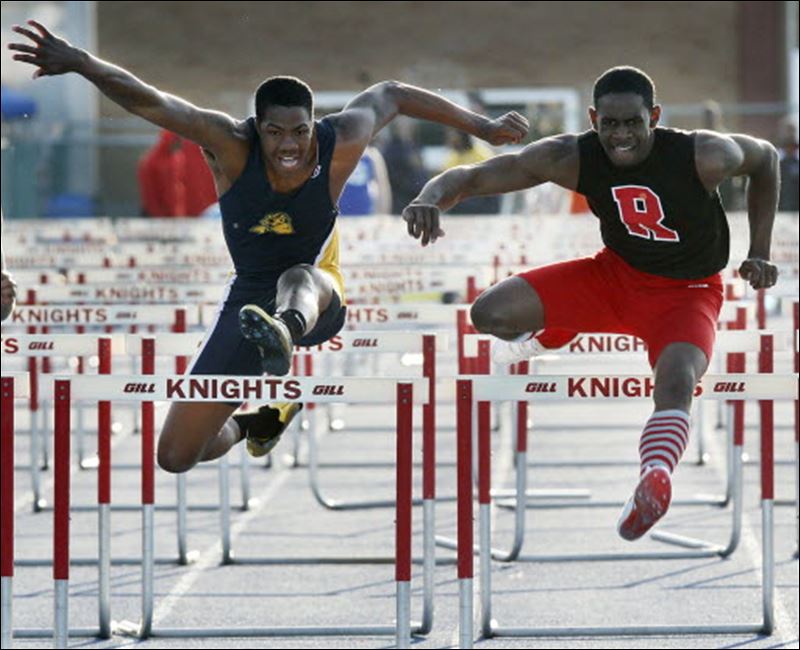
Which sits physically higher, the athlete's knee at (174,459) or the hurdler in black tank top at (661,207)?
the hurdler in black tank top at (661,207)

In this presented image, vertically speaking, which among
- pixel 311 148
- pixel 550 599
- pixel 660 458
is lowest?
pixel 550 599

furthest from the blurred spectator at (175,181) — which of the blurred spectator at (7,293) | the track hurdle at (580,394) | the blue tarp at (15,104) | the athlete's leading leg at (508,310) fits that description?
the athlete's leading leg at (508,310)

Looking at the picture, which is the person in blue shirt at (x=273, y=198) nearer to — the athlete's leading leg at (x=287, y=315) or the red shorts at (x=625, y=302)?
the athlete's leading leg at (x=287, y=315)

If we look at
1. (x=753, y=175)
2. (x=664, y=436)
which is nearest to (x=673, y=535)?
(x=753, y=175)

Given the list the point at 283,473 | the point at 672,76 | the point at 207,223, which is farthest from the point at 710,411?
the point at 672,76

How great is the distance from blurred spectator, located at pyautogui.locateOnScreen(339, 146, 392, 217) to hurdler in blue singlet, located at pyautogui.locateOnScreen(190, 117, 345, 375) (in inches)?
419

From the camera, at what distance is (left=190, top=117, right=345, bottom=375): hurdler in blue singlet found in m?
8.52

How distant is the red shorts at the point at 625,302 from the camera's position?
27.5 feet

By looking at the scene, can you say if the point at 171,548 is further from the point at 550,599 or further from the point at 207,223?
the point at 207,223

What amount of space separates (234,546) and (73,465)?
3.32 m

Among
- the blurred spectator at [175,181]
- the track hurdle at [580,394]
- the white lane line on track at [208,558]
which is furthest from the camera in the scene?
the blurred spectator at [175,181]

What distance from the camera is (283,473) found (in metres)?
14.7

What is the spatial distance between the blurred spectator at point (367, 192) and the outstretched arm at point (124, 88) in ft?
37.0

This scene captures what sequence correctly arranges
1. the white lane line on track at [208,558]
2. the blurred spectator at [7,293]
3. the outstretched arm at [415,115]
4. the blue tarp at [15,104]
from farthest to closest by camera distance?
the blue tarp at [15,104], the white lane line on track at [208,558], the blurred spectator at [7,293], the outstretched arm at [415,115]
